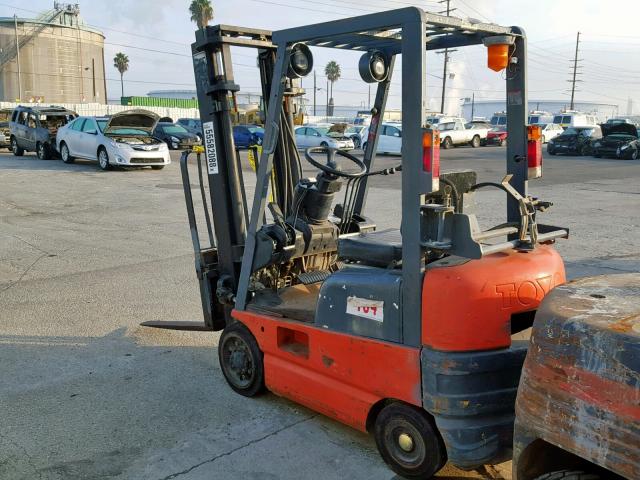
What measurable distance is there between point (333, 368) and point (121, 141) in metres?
17.5

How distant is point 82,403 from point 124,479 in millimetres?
1108

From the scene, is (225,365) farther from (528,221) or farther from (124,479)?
(528,221)

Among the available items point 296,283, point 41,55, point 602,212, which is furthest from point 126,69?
point 296,283

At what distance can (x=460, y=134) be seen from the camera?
36906 millimetres

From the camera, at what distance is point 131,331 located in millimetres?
5934

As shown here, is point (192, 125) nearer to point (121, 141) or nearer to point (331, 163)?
point (121, 141)

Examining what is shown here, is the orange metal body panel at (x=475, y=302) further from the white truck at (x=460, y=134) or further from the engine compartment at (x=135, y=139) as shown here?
the white truck at (x=460, y=134)

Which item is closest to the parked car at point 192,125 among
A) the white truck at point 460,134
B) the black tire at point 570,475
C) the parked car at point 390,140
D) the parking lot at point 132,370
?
the parked car at point 390,140

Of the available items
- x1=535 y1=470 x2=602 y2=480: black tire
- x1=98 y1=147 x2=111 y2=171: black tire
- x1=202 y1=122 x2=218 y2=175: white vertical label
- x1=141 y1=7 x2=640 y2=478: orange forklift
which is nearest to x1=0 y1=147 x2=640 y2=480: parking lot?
x1=141 y1=7 x2=640 y2=478: orange forklift

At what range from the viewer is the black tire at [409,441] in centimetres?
329

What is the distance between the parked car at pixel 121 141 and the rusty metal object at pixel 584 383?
1824 centimetres

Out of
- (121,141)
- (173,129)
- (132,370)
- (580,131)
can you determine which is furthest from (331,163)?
(580,131)

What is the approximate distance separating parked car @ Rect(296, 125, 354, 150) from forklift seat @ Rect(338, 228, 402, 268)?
27399 millimetres

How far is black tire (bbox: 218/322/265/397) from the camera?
173 inches
